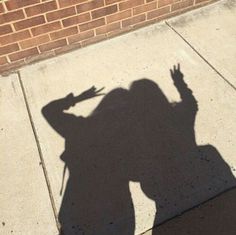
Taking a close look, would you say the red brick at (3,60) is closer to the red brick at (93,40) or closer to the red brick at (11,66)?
the red brick at (11,66)

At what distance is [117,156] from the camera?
101 inches

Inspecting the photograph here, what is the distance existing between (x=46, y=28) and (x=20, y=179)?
1.61 m

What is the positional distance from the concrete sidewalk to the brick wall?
121mm

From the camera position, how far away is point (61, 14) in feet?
10.5

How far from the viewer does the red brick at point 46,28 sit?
Answer: 319 centimetres

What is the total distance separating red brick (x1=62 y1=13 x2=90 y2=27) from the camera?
129 inches

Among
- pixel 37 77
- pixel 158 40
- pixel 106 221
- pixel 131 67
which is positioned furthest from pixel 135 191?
pixel 158 40

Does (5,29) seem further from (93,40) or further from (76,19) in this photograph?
(93,40)

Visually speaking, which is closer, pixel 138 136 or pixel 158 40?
pixel 138 136

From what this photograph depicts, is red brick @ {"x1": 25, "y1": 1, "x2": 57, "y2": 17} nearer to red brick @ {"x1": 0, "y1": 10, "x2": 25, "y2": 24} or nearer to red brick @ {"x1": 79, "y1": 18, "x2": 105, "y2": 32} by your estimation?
red brick @ {"x1": 0, "y1": 10, "x2": 25, "y2": 24}

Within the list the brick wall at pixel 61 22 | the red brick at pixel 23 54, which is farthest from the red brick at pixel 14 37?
the red brick at pixel 23 54

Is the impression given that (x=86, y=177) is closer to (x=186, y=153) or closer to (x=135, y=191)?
(x=135, y=191)

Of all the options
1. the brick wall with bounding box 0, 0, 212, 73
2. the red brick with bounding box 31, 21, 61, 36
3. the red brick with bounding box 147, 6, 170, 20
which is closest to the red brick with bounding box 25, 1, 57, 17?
the brick wall with bounding box 0, 0, 212, 73

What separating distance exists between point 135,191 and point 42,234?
29.1 inches
